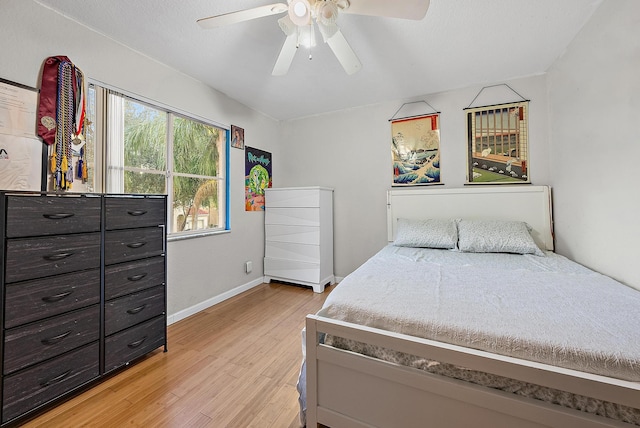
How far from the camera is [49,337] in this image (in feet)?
4.19

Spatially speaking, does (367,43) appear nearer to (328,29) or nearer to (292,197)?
(328,29)

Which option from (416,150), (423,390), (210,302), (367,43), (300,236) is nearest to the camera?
(423,390)

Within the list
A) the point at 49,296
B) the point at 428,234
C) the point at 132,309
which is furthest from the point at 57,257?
the point at 428,234

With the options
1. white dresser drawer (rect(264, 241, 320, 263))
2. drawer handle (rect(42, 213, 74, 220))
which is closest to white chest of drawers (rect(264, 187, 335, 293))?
white dresser drawer (rect(264, 241, 320, 263))

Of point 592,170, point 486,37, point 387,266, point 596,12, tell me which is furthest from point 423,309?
point 596,12

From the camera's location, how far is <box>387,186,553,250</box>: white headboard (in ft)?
8.12

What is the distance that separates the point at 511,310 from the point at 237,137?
297cm

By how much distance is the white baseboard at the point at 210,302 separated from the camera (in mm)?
2307

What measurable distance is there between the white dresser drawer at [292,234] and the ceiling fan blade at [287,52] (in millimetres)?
1793

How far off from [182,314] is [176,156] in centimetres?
151

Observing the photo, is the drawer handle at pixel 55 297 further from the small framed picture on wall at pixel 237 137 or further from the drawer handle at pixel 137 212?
the small framed picture on wall at pixel 237 137

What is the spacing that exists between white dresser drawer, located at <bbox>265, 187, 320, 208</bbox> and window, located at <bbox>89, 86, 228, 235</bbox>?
65 centimetres

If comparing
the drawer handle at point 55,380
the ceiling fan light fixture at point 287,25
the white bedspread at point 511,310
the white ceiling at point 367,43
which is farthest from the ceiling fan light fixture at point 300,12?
the drawer handle at point 55,380

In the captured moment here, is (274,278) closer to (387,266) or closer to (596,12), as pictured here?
(387,266)
